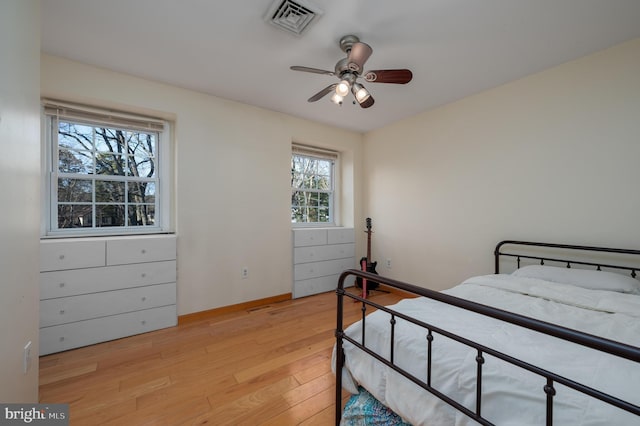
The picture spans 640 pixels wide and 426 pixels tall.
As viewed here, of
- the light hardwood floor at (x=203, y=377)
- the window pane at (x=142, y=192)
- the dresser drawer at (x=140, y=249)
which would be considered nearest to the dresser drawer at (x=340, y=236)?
the light hardwood floor at (x=203, y=377)

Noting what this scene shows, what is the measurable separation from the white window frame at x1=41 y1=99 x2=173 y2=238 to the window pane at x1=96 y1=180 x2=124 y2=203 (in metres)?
0.28

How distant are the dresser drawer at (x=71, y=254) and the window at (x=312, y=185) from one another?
2122mm

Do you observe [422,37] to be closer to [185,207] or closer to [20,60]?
[20,60]

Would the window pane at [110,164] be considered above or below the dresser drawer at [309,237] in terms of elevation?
above

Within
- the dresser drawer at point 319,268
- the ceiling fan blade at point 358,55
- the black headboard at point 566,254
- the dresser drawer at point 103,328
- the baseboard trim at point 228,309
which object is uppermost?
the ceiling fan blade at point 358,55

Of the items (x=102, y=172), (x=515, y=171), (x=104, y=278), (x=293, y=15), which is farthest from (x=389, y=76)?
(x=104, y=278)

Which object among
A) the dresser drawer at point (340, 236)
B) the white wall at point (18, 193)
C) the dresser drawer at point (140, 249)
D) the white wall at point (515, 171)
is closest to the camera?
the white wall at point (18, 193)

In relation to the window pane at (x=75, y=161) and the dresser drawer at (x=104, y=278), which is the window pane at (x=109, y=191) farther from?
the dresser drawer at (x=104, y=278)

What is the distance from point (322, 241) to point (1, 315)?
2.85 m

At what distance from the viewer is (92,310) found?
2.10 metres

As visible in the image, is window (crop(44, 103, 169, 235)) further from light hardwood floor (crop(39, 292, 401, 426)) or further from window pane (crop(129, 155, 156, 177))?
light hardwood floor (crop(39, 292, 401, 426))

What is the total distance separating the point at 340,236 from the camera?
12.1 feet

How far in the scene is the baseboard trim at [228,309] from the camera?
2.55 m

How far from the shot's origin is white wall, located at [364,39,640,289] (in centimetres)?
193
